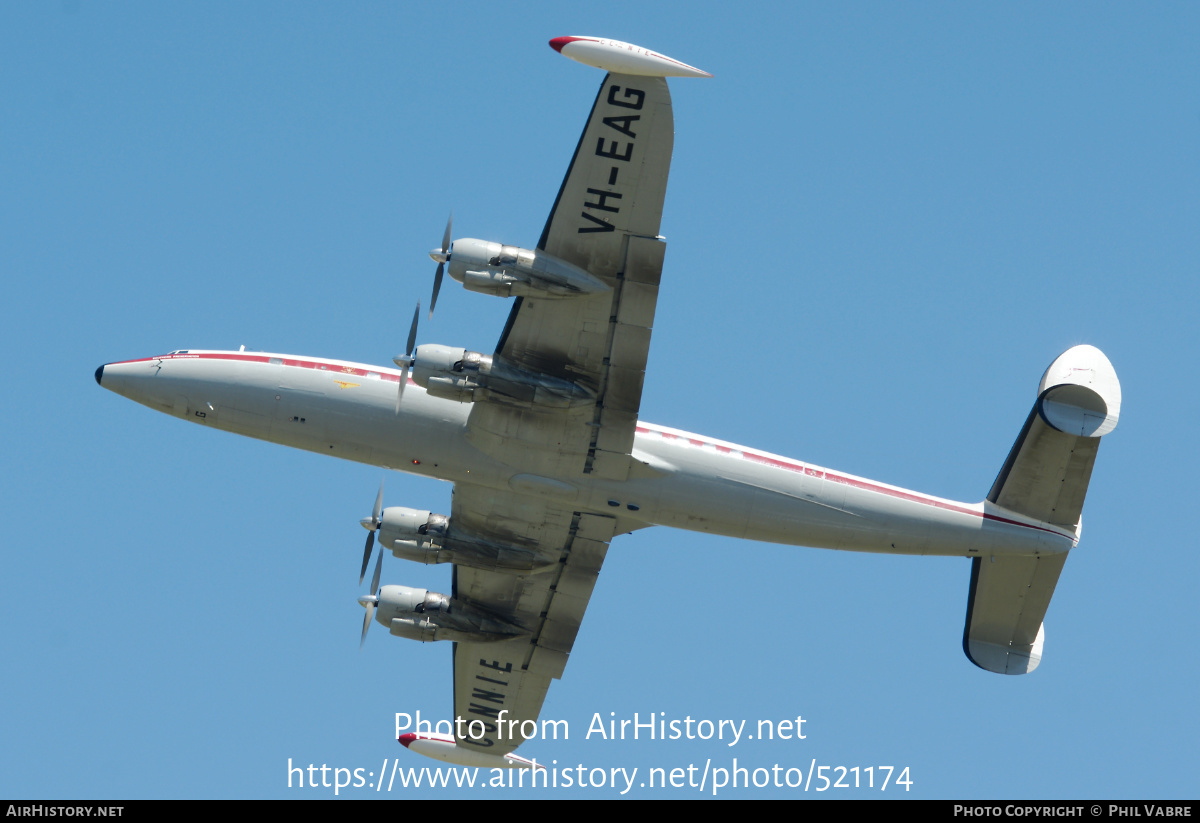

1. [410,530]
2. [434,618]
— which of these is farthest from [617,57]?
[434,618]

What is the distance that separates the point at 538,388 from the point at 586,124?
7.12 meters

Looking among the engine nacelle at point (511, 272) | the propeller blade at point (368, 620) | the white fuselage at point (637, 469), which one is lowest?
the propeller blade at point (368, 620)

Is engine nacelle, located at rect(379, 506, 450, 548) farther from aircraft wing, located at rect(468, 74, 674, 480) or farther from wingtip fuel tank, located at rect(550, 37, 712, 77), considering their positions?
wingtip fuel tank, located at rect(550, 37, 712, 77)

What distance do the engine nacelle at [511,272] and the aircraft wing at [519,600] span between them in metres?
6.91

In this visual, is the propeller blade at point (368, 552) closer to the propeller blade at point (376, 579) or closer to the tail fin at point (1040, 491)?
the propeller blade at point (376, 579)

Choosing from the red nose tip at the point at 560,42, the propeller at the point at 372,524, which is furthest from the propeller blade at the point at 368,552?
the red nose tip at the point at 560,42

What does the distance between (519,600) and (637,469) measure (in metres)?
8.68

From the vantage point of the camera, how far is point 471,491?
37.7 m

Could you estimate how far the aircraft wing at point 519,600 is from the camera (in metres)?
38.1

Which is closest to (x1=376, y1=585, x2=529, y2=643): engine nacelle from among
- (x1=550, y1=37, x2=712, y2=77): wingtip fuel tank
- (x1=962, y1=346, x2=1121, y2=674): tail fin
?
(x1=962, y1=346, x2=1121, y2=674): tail fin

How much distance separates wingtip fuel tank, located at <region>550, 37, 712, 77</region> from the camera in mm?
29906

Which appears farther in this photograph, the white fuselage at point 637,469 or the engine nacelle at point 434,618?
the engine nacelle at point 434,618

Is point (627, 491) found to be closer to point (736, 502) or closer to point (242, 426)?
point (736, 502)

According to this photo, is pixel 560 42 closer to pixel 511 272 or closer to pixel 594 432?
pixel 511 272
